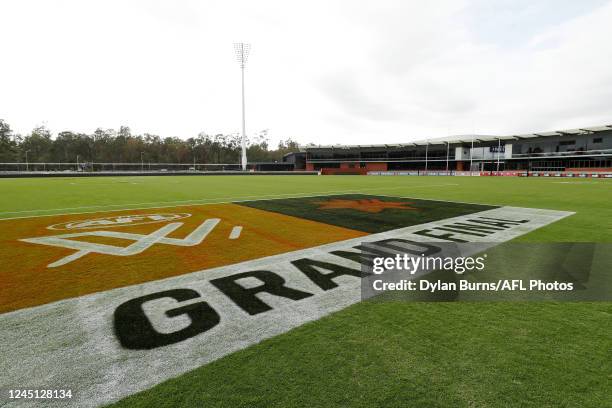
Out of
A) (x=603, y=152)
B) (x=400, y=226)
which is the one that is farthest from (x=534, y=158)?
(x=400, y=226)

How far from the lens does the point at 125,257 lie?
533 centimetres

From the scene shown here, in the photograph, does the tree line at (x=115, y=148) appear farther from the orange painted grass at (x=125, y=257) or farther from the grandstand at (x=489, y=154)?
the orange painted grass at (x=125, y=257)

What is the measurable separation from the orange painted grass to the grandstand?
69687mm

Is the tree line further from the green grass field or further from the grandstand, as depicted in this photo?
the green grass field

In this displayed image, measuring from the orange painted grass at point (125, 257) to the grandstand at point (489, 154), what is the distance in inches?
2744

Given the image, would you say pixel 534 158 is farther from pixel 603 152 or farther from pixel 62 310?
pixel 62 310

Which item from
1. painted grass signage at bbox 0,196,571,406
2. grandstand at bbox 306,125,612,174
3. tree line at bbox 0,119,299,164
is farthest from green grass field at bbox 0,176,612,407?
tree line at bbox 0,119,299,164

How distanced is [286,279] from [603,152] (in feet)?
A: 285

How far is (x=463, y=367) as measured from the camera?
242cm

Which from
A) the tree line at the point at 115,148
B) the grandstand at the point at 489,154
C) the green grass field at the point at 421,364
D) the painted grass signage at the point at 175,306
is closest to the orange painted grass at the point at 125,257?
the painted grass signage at the point at 175,306

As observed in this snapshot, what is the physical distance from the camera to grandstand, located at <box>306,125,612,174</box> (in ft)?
217

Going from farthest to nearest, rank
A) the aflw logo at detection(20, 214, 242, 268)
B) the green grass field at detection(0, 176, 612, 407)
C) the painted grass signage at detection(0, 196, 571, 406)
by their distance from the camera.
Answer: the aflw logo at detection(20, 214, 242, 268) < the painted grass signage at detection(0, 196, 571, 406) < the green grass field at detection(0, 176, 612, 407)

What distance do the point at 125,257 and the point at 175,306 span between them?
2.47 meters

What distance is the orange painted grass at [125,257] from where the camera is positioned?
4.04 m
